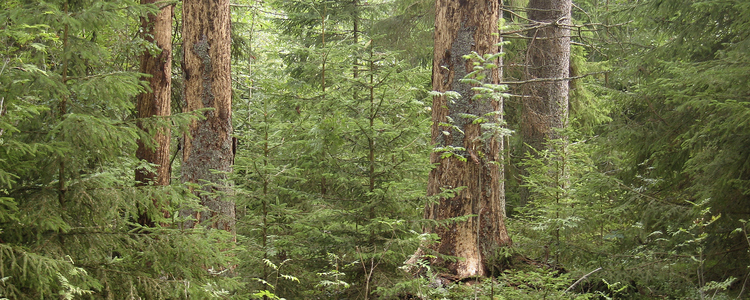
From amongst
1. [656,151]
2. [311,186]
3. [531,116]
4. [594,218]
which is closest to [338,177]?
[311,186]

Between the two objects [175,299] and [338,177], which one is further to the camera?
[338,177]

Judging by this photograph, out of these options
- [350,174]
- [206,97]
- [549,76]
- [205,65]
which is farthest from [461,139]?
[549,76]

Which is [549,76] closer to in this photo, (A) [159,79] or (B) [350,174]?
(B) [350,174]

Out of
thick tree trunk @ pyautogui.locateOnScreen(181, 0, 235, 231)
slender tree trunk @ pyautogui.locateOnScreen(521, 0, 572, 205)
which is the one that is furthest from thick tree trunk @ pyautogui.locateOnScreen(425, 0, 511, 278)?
slender tree trunk @ pyautogui.locateOnScreen(521, 0, 572, 205)

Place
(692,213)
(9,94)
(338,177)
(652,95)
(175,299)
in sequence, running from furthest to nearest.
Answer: (652,95) → (692,213) → (338,177) → (175,299) → (9,94)

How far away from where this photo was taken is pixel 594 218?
19.5 feet

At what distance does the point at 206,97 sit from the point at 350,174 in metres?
2.66

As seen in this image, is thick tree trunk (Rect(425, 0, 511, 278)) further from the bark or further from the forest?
the bark

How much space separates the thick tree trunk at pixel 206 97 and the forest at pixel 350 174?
24mm

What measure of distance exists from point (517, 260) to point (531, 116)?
15.4 ft

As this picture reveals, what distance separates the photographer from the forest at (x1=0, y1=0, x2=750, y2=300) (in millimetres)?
2973

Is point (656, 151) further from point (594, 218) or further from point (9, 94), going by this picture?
point (9, 94)

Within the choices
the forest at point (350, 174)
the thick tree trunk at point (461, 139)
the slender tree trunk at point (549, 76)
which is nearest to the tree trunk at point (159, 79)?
the forest at point (350, 174)

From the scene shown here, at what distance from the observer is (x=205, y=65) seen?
6535 millimetres
